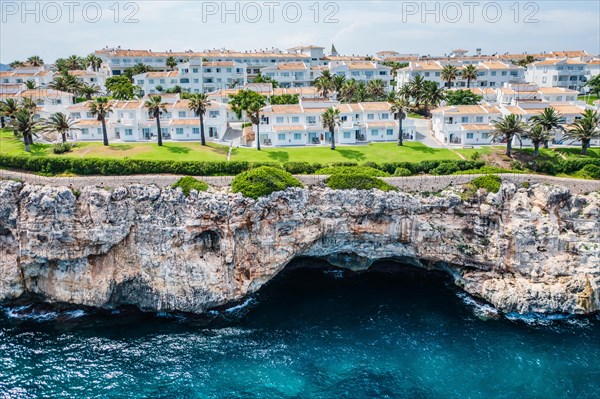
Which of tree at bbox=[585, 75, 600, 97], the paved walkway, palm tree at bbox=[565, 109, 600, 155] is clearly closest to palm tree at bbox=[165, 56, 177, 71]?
the paved walkway

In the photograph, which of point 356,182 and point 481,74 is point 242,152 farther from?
point 481,74

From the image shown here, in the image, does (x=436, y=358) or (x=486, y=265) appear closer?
(x=436, y=358)

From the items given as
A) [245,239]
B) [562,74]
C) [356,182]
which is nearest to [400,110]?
[356,182]

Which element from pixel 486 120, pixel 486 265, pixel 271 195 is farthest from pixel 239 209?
pixel 486 120

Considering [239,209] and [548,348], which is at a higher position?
[239,209]

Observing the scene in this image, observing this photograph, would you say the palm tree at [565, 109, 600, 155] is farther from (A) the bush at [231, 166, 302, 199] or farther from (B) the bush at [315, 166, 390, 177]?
(A) the bush at [231, 166, 302, 199]

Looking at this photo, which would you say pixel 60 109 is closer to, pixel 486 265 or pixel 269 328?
pixel 269 328

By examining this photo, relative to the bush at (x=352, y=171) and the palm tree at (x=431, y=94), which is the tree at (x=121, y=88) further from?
the palm tree at (x=431, y=94)
